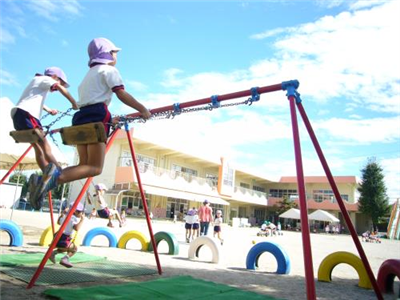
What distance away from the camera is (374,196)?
158 ft

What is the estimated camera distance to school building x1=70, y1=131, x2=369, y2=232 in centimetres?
3112

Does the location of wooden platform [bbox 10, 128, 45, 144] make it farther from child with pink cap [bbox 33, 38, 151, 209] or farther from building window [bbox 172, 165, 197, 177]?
building window [bbox 172, 165, 197, 177]

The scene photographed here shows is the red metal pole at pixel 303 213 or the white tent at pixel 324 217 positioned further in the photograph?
the white tent at pixel 324 217

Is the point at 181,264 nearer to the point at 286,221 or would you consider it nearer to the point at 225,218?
the point at 225,218

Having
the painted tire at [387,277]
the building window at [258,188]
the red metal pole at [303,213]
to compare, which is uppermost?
the building window at [258,188]

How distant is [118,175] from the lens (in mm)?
30719

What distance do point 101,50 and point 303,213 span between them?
3.13 meters

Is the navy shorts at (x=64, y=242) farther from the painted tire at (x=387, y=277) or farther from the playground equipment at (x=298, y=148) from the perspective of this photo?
the painted tire at (x=387, y=277)

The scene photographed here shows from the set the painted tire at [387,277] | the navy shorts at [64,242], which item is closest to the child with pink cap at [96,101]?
the navy shorts at [64,242]

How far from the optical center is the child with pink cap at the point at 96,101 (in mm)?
3502

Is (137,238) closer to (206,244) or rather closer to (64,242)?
(206,244)

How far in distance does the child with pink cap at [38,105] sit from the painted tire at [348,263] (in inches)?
255

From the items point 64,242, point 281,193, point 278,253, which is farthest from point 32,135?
point 281,193

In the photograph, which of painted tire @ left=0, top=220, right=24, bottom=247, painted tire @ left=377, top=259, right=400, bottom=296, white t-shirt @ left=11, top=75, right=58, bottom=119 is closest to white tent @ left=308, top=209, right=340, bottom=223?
painted tire @ left=377, top=259, right=400, bottom=296
